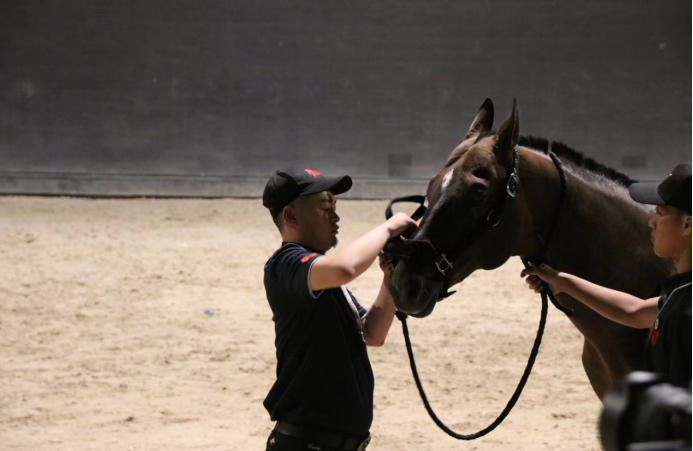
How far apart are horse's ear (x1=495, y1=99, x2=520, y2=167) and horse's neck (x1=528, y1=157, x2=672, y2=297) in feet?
0.64

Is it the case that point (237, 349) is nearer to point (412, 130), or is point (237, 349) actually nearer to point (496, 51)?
point (412, 130)

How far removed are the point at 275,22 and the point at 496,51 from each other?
3.45m

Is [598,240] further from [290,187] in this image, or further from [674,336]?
[290,187]

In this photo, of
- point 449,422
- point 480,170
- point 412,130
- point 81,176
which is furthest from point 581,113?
point 480,170

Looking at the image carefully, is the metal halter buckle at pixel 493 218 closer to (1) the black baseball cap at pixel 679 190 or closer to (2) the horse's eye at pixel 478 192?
(2) the horse's eye at pixel 478 192

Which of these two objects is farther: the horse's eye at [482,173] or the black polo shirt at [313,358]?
the horse's eye at [482,173]

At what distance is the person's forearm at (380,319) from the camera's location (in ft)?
8.77

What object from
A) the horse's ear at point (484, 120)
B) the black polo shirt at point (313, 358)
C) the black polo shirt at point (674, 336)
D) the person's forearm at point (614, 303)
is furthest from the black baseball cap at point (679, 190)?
the black polo shirt at point (313, 358)

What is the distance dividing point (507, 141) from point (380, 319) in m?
0.72

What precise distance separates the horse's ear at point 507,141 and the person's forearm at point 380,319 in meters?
0.57

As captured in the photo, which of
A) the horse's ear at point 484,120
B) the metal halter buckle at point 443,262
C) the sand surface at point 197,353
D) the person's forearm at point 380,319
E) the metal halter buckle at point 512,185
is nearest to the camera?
the metal halter buckle at point 443,262

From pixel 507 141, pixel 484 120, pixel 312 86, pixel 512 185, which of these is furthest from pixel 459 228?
pixel 312 86

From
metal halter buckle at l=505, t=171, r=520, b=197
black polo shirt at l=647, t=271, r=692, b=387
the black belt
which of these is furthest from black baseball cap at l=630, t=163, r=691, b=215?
the black belt

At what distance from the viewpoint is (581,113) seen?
12594 mm
